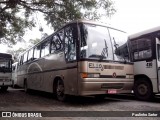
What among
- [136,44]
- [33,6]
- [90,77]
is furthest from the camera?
[33,6]

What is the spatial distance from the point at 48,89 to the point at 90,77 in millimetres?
3462

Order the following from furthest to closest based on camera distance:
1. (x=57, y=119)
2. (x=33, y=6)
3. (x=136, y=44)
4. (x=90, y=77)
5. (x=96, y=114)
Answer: (x=33, y=6), (x=136, y=44), (x=90, y=77), (x=96, y=114), (x=57, y=119)

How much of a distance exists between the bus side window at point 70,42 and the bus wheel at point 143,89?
11.5 feet

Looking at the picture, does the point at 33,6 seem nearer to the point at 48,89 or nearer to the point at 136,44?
the point at 48,89

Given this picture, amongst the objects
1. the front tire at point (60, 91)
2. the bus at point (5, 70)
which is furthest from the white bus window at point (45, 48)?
the bus at point (5, 70)

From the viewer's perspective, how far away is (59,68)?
9.67m

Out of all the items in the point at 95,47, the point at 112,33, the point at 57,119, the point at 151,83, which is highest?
the point at 112,33

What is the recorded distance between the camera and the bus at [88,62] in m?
8.08

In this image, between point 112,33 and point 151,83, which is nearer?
point 112,33

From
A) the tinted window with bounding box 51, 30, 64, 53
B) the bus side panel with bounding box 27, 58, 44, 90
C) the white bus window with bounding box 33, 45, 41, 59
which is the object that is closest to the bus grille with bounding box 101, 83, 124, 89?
the tinted window with bounding box 51, 30, 64, 53

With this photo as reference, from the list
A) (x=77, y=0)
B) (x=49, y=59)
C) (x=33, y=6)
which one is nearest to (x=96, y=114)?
(x=49, y=59)

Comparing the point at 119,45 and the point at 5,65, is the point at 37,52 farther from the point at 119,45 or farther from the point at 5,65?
the point at 119,45

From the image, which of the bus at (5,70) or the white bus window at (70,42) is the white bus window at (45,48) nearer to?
the white bus window at (70,42)

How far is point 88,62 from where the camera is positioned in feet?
26.3
